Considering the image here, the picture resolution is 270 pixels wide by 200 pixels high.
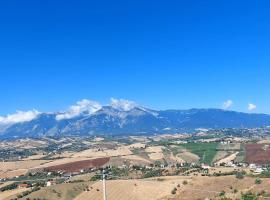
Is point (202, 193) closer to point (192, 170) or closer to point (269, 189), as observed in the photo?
point (269, 189)

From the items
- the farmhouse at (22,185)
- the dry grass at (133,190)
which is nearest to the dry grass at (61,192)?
the dry grass at (133,190)

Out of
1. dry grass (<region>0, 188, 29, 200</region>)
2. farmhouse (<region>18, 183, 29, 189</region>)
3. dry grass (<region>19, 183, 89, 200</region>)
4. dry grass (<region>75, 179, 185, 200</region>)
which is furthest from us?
farmhouse (<region>18, 183, 29, 189</region>)

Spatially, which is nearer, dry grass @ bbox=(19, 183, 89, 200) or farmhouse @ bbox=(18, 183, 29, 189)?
dry grass @ bbox=(19, 183, 89, 200)

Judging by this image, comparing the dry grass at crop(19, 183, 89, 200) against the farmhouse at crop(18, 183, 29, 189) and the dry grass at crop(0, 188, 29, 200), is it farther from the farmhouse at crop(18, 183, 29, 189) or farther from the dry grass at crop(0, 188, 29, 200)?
the farmhouse at crop(18, 183, 29, 189)

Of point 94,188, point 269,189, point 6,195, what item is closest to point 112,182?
point 94,188

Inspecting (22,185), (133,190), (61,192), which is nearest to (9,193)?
(22,185)

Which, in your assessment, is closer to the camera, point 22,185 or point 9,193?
point 9,193

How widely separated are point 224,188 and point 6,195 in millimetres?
66806

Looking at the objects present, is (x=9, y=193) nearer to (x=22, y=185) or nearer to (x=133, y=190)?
(x=22, y=185)

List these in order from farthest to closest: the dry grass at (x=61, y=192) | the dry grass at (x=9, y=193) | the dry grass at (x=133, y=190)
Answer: the dry grass at (x=9, y=193)
the dry grass at (x=61, y=192)
the dry grass at (x=133, y=190)

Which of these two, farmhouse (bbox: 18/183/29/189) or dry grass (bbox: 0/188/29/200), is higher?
farmhouse (bbox: 18/183/29/189)

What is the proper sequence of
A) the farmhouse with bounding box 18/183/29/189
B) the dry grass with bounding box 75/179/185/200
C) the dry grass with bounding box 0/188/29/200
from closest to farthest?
the dry grass with bounding box 75/179/185/200 < the dry grass with bounding box 0/188/29/200 < the farmhouse with bounding box 18/183/29/189

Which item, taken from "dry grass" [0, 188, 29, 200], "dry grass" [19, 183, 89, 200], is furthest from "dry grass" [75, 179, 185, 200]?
"dry grass" [0, 188, 29, 200]

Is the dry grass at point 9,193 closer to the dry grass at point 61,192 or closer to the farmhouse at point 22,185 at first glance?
the farmhouse at point 22,185
